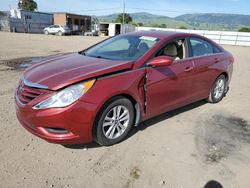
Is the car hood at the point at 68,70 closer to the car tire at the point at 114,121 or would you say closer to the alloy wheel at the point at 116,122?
the car tire at the point at 114,121

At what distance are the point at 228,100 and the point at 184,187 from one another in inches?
154

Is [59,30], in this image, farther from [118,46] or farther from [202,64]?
[202,64]

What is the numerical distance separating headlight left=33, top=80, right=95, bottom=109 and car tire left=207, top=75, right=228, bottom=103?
11.3 feet

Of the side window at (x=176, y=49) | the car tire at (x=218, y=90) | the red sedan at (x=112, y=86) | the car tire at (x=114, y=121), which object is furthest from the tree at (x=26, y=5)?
the car tire at (x=114, y=121)

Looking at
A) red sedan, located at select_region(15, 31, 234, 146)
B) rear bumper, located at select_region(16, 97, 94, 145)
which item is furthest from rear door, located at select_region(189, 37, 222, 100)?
rear bumper, located at select_region(16, 97, 94, 145)

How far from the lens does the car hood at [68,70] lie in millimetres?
3254

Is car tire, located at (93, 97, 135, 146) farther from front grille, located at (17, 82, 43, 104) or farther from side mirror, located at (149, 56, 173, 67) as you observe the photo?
front grille, located at (17, 82, 43, 104)

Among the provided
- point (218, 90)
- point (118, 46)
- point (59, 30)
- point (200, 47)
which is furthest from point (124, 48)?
point (59, 30)

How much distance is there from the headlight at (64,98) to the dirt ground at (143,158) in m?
0.74

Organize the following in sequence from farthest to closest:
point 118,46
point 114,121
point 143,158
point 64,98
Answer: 1. point 118,46
2. point 114,121
3. point 143,158
4. point 64,98

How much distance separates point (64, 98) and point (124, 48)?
181 centimetres

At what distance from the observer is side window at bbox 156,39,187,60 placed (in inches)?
172

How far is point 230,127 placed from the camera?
4.65 metres

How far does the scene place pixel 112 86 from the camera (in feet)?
11.1
